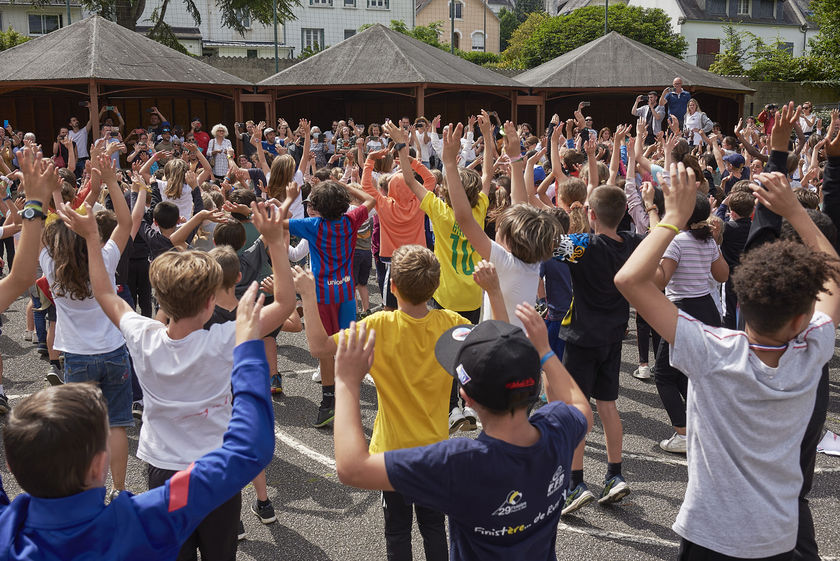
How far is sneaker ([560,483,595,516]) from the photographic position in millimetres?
4746

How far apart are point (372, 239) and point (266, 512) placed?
472cm

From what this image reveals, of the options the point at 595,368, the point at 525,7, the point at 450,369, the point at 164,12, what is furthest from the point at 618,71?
the point at 525,7

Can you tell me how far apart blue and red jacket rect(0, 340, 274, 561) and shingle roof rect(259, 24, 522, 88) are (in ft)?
68.9

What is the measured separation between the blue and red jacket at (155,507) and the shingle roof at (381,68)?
20991 mm

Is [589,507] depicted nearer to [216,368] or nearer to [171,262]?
[216,368]

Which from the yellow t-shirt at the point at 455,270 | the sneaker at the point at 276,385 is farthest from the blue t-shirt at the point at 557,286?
the sneaker at the point at 276,385

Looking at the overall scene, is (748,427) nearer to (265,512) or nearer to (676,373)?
(676,373)

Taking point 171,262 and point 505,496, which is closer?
point 505,496

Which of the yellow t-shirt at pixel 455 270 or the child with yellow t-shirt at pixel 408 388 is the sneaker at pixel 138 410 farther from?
the child with yellow t-shirt at pixel 408 388

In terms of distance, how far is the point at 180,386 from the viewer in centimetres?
342

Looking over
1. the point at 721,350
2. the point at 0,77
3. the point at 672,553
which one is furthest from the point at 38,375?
the point at 0,77

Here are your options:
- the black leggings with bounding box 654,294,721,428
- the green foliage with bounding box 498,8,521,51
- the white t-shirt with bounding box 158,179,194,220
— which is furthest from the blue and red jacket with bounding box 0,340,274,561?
the green foliage with bounding box 498,8,521,51

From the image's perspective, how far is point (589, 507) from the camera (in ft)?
16.1

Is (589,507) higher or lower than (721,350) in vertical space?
lower
